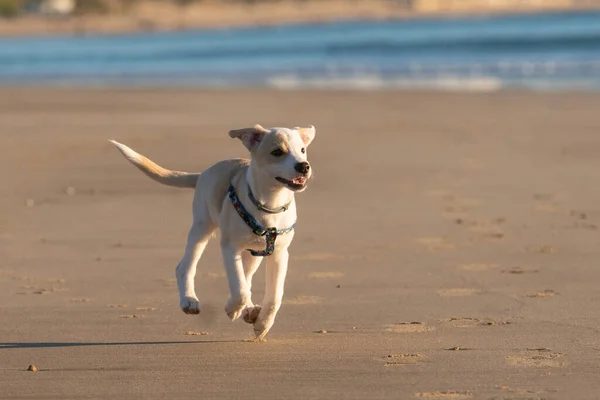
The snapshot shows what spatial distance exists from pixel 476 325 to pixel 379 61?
32.1m

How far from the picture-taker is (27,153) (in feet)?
45.6

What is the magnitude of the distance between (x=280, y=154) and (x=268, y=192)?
20 centimetres

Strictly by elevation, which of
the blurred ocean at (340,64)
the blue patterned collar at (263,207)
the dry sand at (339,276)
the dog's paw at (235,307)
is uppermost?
the blue patterned collar at (263,207)

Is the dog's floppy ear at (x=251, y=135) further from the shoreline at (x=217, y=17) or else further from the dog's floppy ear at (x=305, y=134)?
the shoreline at (x=217, y=17)

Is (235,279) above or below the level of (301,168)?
below

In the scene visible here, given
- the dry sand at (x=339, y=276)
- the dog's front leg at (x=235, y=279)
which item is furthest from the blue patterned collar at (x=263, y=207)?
the dry sand at (x=339, y=276)

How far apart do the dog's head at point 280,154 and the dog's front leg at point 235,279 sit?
381 millimetres

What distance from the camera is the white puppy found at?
18.7ft

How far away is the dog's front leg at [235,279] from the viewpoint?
5.81 meters

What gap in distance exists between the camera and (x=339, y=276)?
25.4 ft

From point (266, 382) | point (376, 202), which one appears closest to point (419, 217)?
point (376, 202)

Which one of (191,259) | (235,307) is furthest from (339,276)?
(235,307)

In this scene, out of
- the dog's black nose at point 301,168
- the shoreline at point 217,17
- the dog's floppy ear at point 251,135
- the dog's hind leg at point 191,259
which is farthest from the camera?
the shoreline at point 217,17

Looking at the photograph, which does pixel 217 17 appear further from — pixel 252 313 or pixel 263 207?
pixel 263 207
